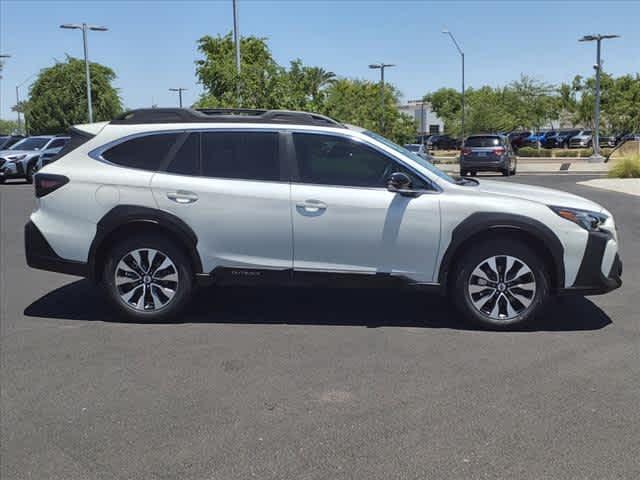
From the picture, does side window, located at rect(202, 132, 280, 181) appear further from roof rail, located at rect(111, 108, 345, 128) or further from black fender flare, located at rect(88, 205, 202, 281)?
black fender flare, located at rect(88, 205, 202, 281)

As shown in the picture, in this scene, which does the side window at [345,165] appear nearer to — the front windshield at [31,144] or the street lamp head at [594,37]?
the front windshield at [31,144]

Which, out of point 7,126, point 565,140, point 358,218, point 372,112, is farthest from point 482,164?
point 7,126

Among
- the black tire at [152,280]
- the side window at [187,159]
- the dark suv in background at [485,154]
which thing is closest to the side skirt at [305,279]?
the black tire at [152,280]

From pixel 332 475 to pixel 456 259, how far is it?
2981mm

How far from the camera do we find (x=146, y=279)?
6426mm

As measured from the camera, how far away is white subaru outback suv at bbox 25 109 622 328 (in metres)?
6.15

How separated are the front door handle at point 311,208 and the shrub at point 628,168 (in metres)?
22.1

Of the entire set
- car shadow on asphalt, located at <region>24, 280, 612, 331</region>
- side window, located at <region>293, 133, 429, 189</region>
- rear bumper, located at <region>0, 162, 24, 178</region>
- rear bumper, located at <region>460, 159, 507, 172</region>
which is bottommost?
car shadow on asphalt, located at <region>24, 280, 612, 331</region>

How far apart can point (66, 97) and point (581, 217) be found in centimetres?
5870

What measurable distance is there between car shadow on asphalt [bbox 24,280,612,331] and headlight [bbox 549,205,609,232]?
0.87m

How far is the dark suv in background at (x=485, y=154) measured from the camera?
94.0 feet

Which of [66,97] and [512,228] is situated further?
[66,97]

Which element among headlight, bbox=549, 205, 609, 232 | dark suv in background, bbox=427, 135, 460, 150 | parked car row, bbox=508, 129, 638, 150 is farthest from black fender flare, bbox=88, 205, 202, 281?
dark suv in background, bbox=427, 135, 460, 150

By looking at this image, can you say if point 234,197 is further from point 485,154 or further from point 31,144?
point 485,154
